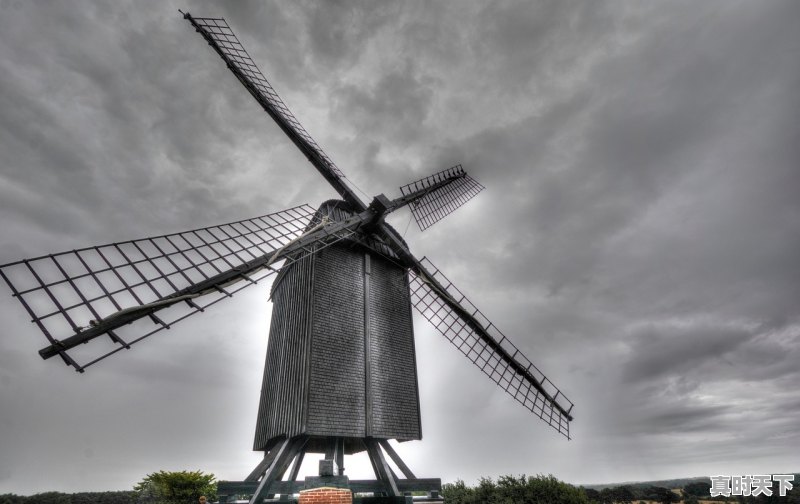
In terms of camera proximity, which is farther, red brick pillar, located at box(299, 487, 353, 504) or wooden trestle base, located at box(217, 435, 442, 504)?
wooden trestle base, located at box(217, 435, 442, 504)

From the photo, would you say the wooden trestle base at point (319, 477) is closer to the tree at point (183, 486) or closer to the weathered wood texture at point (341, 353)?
the weathered wood texture at point (341, 353)

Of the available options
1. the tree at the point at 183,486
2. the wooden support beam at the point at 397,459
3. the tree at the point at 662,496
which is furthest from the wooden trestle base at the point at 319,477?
the tree at the point at 662,496

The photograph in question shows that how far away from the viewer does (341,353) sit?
11930 millimetres

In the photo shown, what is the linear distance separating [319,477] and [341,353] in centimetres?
379

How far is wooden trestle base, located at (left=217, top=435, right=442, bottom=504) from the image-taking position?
925cm

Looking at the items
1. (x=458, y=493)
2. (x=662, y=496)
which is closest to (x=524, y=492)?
(x=458, y=493)

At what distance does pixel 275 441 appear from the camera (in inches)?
465

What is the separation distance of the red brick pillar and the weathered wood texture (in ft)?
7.34

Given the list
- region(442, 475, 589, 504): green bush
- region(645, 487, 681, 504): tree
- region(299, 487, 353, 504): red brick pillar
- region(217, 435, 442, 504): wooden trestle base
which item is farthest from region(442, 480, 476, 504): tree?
region(645, 487, 681, 504): tree

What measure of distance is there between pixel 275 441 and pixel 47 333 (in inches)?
314

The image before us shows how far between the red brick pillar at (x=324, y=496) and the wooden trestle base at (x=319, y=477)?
16.7 inches

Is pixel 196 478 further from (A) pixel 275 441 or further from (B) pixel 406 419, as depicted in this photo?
(B) pixel 406 419

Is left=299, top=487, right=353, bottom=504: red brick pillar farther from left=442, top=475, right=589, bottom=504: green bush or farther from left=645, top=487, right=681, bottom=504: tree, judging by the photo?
left=645, top=487, right=681, bottom=504: tree

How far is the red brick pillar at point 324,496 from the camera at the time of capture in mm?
7926
